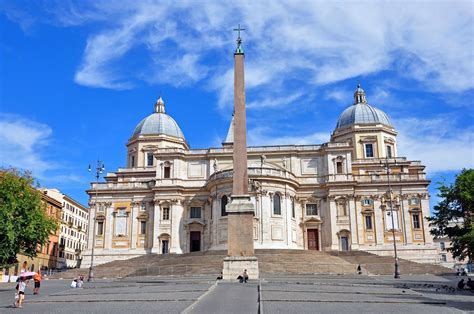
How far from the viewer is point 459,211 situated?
32844 millimetres

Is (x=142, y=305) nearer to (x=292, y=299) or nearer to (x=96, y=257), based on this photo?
(x=292, y=299)

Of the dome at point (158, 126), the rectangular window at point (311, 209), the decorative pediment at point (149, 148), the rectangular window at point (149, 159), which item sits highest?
the dome at point (158, 126)

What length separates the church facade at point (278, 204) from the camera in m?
52.9

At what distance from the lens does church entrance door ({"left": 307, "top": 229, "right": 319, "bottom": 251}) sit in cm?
5602

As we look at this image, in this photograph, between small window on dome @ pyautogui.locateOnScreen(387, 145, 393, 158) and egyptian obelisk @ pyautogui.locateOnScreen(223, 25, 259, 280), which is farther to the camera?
small window on dome @ pyautogui.locateOnScreen(387, 145, 393, 158)

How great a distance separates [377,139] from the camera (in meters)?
62.9

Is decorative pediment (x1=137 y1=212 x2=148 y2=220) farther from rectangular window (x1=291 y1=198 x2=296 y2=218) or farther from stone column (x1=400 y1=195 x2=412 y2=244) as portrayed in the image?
stone column (x1=400 y1=195 x2=412 y2=244)

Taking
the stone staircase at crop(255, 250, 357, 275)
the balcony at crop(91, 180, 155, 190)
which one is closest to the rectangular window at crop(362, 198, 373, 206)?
the stone staircase at crop(255, 250, 357, 275)

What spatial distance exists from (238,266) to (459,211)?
16.7m

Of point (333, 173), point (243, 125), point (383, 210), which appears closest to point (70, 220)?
point (333, 173)

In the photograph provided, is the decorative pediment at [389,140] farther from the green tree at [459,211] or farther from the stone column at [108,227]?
the stone column at [108,227]

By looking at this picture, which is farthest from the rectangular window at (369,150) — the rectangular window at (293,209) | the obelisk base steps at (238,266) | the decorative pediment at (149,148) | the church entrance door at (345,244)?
the obelisk base steps at (238,266)

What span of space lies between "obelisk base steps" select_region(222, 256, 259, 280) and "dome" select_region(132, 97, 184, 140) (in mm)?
43931

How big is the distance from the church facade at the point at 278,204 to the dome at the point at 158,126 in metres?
8.97
